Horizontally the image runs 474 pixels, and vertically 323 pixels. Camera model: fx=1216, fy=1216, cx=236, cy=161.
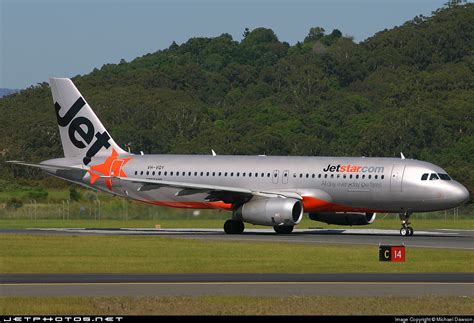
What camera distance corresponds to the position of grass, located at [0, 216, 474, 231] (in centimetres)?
6938

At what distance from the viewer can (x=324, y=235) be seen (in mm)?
60156

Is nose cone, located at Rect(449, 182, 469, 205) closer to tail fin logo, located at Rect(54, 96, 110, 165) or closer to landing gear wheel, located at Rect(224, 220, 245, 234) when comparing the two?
landing gear wheel, located at Rect(224, 220, 245, 234)

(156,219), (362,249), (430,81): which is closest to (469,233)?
(362,249)

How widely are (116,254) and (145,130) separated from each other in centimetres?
12132

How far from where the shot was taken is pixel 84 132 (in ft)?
226

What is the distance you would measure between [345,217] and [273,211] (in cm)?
537

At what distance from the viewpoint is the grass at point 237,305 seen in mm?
25906

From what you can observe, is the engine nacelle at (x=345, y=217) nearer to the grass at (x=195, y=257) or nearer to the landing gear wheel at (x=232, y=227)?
the landing gear wheel at (x=232, y=227)

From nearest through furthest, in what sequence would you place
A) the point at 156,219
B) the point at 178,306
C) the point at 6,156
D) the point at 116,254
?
the point at 178,306, the point at 116,254, the point at 156,219, the point at 6,156

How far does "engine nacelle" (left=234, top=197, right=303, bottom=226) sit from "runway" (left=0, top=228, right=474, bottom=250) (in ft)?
2.59

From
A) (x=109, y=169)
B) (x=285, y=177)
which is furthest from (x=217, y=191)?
(x=109, y=169)

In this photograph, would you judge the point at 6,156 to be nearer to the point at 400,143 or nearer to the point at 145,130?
the point at 145,130

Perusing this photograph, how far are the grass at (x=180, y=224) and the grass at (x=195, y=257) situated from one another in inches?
607

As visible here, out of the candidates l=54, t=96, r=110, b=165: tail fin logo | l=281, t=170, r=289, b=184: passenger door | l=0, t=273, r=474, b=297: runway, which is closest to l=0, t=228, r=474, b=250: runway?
l=281, t=170, r=289, b=184: passenger door
